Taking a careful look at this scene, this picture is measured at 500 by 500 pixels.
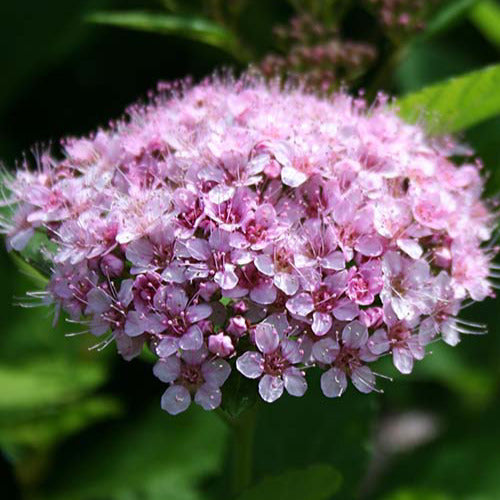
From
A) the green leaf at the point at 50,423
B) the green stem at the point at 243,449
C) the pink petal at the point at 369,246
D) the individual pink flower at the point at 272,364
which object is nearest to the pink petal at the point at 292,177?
the pink petal at the point at 369,246

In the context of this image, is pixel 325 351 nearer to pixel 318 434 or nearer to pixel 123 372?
pixel 318 434

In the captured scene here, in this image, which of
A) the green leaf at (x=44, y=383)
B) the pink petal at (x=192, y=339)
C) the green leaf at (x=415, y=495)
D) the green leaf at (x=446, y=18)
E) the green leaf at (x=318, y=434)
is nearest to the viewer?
the pink petal at (x=192, y=339)

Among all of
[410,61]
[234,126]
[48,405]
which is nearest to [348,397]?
[234,126]

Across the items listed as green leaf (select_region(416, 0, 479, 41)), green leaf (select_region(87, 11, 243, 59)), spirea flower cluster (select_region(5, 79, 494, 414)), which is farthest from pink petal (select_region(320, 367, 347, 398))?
green leaf (select_region(416, 0, 479, 41))

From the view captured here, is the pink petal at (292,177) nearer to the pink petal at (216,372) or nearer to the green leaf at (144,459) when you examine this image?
the pink petal at (216,372)

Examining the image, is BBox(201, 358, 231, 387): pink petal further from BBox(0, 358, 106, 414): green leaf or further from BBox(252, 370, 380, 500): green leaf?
BBox(0, 358, 106, 414): green leaf

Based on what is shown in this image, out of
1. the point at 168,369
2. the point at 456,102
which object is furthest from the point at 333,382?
the point at 456,102
